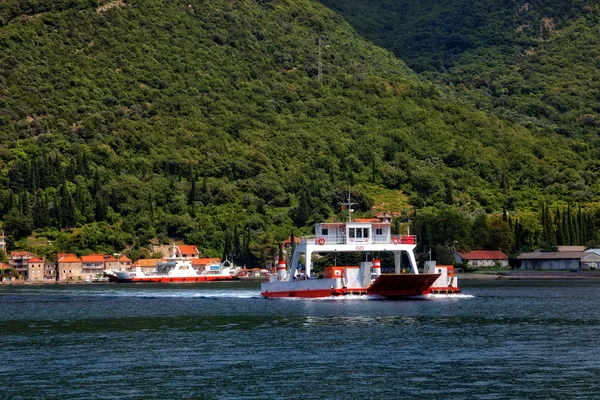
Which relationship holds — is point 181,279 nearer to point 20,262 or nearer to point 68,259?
point 68,259

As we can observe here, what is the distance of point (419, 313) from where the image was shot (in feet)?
259

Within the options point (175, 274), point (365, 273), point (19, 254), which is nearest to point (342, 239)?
point (365, 273)

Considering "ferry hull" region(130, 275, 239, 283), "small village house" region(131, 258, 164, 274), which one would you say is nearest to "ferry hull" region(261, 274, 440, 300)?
"ferry hull" region(130, 275, 239, 283)

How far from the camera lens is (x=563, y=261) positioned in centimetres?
17512

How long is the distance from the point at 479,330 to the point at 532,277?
9977cm

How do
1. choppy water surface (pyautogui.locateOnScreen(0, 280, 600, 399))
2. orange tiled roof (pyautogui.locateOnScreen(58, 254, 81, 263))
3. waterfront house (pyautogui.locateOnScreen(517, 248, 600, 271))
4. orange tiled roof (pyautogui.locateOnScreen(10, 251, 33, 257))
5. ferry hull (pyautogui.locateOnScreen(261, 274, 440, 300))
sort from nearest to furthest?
choppy water surface (pyautogui.locateOnScreen(0, 280, 600, 399)) → ferry hull (pyautogui.locateOnScreen(261, 274, 440, 300)) → waterfront house (pyautogui.locateOnScreen(517, 248, 600, 271)) → orange tiled roof (pyautogui.locateOnScreen(10, 251, 33, 257)) → orange tiled roof (pyautogui.locateOnScreen(58, 254, 81, 263))

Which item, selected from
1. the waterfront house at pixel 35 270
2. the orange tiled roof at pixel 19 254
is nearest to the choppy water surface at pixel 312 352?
the waterfront house at pixel 35 270

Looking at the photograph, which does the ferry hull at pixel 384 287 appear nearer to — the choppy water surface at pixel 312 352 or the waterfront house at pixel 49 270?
the choppy water surface at pixel 312 352

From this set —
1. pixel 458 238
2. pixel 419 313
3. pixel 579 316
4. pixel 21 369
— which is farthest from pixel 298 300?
pixel 458 238

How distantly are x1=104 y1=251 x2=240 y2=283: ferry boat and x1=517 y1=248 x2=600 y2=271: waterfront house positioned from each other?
4842 centimetres

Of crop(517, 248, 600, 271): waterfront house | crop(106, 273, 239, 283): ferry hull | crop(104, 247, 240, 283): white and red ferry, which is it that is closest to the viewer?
crop(517, 248, 600, 271): waterfront house

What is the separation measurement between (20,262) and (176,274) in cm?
2615

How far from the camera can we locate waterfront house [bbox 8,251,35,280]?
197000 mm

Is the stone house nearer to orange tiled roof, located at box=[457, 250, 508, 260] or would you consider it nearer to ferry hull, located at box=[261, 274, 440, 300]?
orange tiled roof, located at box=[457, 250, 508, 260]
